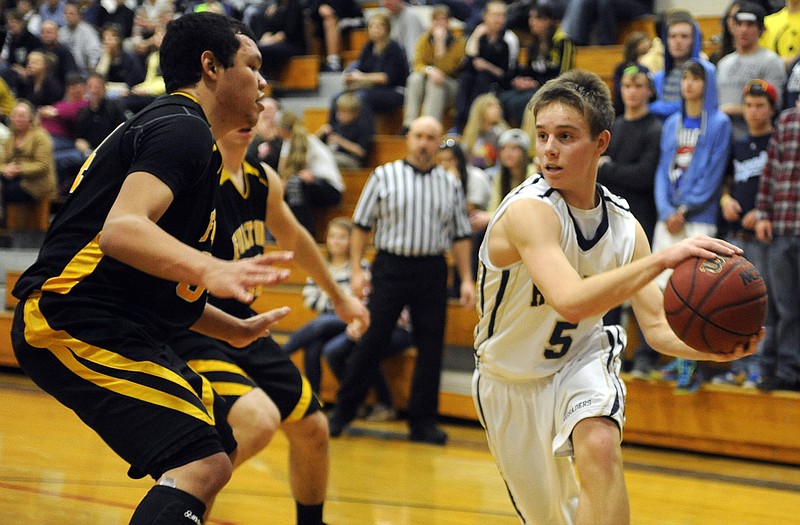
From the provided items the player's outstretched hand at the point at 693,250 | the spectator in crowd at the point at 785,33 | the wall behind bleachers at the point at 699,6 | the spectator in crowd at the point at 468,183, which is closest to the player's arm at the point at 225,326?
the player's outstretched hand at the point at 693,250

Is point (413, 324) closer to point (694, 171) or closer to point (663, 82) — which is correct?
point (694, 171)

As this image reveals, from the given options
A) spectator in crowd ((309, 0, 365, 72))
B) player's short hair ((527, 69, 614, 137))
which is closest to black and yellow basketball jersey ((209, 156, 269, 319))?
player's short hair ((527, 69, 614, 137))

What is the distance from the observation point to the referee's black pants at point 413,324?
725 centimetres

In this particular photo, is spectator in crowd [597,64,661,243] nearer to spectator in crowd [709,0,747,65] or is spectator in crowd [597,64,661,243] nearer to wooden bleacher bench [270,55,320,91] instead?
spectator in crowd [709,0,747,65]

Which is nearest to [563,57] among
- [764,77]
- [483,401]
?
[764,77]

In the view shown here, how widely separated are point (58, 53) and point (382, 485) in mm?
9213

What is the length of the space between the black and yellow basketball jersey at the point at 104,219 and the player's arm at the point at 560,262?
100 cm

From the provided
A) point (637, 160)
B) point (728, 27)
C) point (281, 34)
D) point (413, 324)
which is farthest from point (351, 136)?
point (728, 27)

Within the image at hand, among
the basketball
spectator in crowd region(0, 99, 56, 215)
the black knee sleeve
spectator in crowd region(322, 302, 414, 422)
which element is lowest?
spectator in crowd region(322, 302, 414, 422)

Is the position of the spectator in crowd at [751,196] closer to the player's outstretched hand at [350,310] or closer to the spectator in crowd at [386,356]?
the spectator in crowd at [386,356]

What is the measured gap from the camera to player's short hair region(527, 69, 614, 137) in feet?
11.1

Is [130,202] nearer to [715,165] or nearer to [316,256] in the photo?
[316,256]

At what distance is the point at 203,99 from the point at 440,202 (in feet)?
14.3

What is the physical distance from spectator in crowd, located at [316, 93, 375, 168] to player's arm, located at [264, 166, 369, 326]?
5.86 meters
